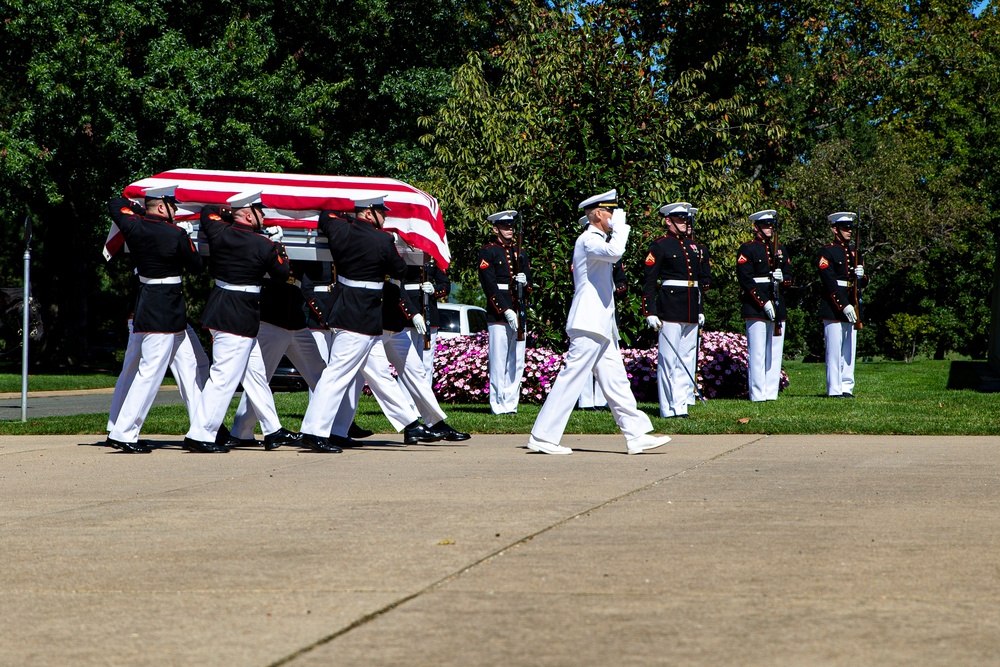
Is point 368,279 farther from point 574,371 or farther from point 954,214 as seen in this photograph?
point 954,214

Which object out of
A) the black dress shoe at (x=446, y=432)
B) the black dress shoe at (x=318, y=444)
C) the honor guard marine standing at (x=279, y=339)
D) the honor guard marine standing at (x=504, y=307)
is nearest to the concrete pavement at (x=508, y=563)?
the black dress shoe at (x=318, y=444)

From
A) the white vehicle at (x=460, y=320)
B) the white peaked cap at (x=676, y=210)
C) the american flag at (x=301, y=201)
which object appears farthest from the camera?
the white vehicle at (x=460, y=320)

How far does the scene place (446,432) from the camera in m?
11.5

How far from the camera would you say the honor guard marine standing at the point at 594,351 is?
9.97 metres

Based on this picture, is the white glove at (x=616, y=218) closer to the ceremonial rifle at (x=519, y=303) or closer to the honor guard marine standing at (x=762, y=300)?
the ceremonial rifle at (x=519, y=303)

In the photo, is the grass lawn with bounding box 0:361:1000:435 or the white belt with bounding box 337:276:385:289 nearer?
the white belt with bounding box 337:276:385:289

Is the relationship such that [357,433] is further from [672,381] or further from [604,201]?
[604,201]

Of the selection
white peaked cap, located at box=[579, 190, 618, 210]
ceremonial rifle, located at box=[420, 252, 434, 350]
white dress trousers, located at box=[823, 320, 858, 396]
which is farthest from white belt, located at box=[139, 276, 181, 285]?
white dress trousers, located at box=[823, 320, 858, 396]

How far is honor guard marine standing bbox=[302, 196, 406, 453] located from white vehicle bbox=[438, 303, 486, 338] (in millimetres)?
11215

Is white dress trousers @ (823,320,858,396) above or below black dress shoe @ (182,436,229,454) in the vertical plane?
above

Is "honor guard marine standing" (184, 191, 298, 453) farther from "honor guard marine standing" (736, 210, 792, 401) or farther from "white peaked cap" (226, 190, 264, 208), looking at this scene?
"honor guard marine standing" (736, 210, 792, 401)

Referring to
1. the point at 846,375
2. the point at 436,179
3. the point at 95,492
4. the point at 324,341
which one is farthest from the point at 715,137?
the point at 95,492

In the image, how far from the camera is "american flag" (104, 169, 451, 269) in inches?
527

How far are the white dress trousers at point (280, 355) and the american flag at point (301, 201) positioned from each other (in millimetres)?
1786
